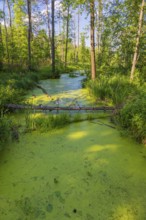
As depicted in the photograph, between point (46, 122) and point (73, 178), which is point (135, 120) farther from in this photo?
point (46, 122)

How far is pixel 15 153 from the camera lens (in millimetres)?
2773

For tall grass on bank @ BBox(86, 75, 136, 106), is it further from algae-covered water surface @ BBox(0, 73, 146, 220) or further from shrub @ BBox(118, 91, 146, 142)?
algae-covered water surface @ BBox(0, 73, 146, 220)

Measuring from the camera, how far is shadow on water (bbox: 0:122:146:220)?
1.79 meters

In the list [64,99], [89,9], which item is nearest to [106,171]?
[64,99]

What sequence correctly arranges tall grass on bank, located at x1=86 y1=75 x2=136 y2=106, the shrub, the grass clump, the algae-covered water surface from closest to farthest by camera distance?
the algae-covered water surface, the shrub, the grass clump, tall grass on bank, located at x1=86 y1=75 x2=136 y2=106

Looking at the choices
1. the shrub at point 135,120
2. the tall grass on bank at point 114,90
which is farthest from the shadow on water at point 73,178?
the tall grass on bank at point 114,90

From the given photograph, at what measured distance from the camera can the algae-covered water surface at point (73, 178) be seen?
1.78 m

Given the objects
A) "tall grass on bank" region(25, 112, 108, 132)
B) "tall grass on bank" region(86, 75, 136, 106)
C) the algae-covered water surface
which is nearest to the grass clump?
"tall grass on bank" region(25, 112, 108, 132)

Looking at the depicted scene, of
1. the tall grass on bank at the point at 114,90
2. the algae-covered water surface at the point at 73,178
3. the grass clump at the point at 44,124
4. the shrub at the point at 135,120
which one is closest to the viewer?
the algae-covered water surface at the point at 73,178

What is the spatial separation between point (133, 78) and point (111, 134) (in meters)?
3.69

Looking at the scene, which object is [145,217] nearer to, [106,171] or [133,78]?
[106,171]

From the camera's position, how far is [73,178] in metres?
2.23

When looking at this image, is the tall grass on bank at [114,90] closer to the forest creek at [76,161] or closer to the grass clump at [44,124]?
the forest creek at [76,161]

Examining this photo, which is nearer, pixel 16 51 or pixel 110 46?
pixel 110 46
